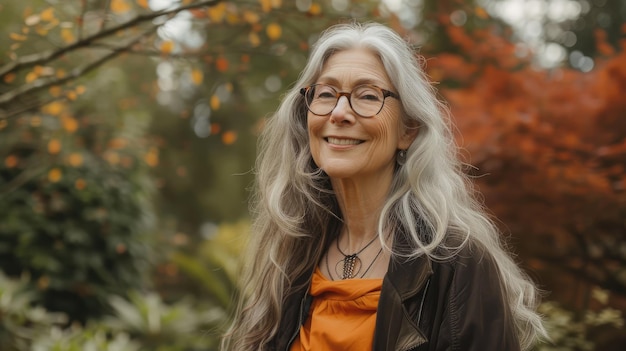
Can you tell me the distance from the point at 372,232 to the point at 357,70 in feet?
1.85

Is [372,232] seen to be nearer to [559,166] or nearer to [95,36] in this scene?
[95,36]

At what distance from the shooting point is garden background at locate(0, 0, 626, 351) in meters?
4.36

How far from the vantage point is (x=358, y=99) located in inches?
92.7

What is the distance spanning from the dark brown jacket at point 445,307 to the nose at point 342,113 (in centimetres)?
48

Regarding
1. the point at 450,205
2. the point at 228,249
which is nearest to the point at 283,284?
the point at 450,205

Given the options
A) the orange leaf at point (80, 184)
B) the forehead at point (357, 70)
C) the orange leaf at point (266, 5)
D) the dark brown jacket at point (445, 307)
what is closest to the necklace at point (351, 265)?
the dark brown jacket at point (445, 307)

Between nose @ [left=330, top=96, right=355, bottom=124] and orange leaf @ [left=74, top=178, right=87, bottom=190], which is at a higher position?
nose @ [left=330, top=96, right=355, bottom=124]

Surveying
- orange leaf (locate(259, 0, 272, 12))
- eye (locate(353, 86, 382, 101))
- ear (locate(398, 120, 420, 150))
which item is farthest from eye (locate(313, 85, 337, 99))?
orange leaf (locate(259, 0, 272, 12))

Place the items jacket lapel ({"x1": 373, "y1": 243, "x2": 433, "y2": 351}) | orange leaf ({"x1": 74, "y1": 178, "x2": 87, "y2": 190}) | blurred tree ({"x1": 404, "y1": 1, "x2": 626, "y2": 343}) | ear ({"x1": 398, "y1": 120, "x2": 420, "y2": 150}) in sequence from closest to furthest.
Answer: jacket lapel ({"x1": 373, "y1": 243, "x2": 433, "y2": 351}), ear ({"x1": 398, "y1": 120, "x2": 420, "y2": 150}), blurred tree ({"x1": 404, "y1": 1, "x2": 626, "y2": 343}), orange leaf ({"x1": 74, "y1": 178, "x2": 87, "y2": 190})

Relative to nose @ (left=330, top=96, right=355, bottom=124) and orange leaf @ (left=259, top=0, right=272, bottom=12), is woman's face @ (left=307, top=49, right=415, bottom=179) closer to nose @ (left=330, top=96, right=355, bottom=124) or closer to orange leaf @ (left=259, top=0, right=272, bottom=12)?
nose @ (left=330, top=96, right=355, bottom=124)

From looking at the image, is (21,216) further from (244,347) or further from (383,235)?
(383,235)

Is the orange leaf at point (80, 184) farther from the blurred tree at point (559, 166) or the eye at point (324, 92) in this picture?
the eye at point (324, 92)

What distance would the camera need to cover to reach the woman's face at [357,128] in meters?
2.33

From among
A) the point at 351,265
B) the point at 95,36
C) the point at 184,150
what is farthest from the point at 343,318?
the point at 184,150
